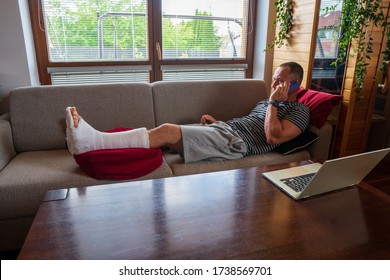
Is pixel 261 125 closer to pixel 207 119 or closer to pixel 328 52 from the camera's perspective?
pixel 207 119

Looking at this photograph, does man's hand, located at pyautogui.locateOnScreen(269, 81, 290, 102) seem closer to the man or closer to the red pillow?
the man

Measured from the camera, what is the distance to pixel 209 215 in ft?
3.00

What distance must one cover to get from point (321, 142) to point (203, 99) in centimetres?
86

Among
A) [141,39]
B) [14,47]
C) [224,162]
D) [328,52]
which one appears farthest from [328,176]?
[14,47]

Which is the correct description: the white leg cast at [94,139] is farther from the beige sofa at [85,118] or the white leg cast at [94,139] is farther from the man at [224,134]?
the beige sofa at [85,118]

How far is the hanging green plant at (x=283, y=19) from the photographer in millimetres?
2314

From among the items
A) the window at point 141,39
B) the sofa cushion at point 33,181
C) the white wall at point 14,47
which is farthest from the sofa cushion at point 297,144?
the white wall at point 14,47

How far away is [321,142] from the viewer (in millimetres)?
1811

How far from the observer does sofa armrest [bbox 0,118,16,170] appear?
5.08 feet

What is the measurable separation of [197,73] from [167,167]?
4.86ft

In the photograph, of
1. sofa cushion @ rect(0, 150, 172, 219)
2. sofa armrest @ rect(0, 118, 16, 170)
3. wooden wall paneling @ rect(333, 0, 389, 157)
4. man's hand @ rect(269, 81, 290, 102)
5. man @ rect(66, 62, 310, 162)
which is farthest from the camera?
wooden wall paneling @ rect(333, 0, 389, 157)

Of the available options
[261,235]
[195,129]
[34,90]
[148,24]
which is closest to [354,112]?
[195,129]

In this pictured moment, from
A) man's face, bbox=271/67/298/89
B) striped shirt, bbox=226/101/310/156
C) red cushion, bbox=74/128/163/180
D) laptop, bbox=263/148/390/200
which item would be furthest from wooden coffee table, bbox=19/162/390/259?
man's face, bbox=271/67/298/89

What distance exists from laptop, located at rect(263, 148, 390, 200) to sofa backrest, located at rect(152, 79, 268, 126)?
38.5 inches
